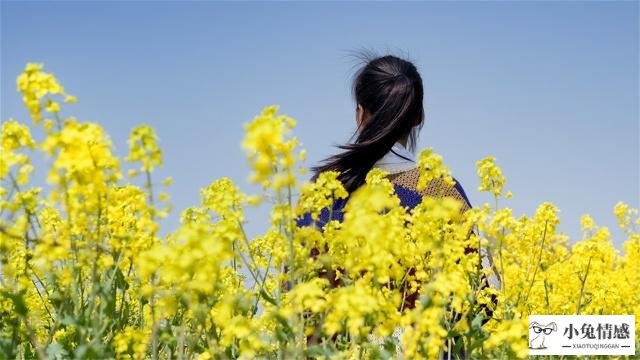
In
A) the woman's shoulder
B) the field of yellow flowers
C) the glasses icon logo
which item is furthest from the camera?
the woman's shoulder

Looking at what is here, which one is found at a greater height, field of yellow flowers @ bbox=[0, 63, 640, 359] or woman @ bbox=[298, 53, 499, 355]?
woman @ bbox=[298, 53, 499, 355]

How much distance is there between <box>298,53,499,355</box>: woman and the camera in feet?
15.3

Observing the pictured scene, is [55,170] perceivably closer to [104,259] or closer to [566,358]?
[104,259]

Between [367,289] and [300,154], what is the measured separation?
1.72 ft

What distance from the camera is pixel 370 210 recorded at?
2766 millimetres

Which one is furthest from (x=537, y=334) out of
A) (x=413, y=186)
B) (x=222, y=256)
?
(x=222, y=256)

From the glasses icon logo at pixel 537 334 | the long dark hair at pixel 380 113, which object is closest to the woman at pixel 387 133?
the long dark hair at pixel 380 113

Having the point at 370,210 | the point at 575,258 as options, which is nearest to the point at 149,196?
the point at 370,210


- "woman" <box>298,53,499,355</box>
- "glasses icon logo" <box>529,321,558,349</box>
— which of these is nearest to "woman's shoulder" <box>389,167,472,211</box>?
"woman" <box>298,53,499,355</box>

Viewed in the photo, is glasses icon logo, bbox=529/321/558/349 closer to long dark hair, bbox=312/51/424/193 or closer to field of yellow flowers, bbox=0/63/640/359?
field of yellow flowers, bbox=0/63/640/359

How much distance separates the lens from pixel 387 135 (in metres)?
4.67

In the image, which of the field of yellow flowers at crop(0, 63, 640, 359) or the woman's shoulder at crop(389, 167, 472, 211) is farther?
the woman's shoulder at crop(389, 167, 472, 211)

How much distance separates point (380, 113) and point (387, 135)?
19cm

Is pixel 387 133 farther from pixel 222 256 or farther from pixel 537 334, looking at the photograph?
pixel 222 256
